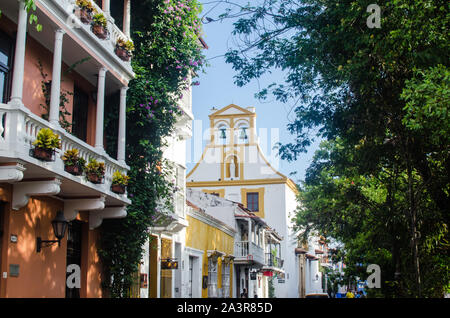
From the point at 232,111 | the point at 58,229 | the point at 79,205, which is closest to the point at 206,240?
the point at 79,205

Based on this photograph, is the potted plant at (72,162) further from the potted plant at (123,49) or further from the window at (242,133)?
the window at (242,133)

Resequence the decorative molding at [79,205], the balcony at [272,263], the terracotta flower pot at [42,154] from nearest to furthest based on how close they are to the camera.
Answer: the terracotta flower pot at [42,154]
the decorative molding at [79,205]
the balcony at [272,263]

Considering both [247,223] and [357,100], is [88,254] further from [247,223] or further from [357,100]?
[247,223]

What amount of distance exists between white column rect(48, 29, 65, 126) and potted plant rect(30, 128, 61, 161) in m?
0.65

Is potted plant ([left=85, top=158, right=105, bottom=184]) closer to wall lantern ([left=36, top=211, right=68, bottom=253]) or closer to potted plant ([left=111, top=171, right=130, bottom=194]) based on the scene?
potted plant ([left=111, top=171, right=130, bottom=194])

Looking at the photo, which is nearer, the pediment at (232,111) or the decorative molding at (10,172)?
the decorative molding at (10,172)

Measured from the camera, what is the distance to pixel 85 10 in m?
11.9

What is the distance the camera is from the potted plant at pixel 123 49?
13469mm

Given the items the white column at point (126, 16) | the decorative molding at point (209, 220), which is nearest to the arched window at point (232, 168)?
the decorative molding at point (209, 220)

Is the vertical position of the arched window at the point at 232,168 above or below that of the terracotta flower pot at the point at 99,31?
above

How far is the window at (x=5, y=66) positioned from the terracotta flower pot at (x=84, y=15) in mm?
1779
